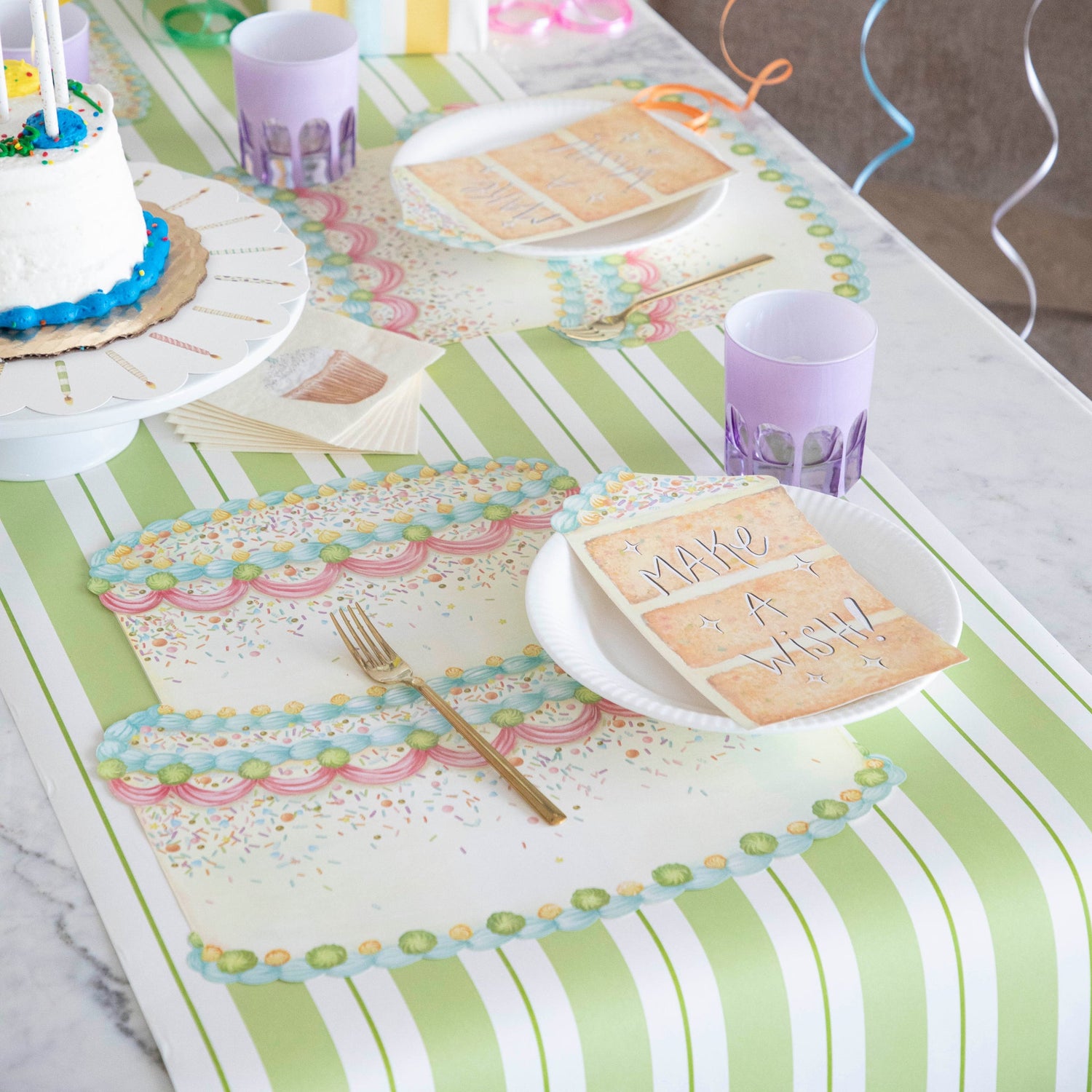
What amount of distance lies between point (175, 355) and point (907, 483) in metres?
0.52

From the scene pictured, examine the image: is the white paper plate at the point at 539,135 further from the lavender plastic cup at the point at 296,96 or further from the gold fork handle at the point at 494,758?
the gold fork handle at the point at 494,758

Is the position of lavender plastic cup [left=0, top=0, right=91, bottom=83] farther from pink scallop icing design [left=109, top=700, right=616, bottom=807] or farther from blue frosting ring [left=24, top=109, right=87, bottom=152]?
pink scallop icing design [left=109, top=700, right=616, bottom=807]

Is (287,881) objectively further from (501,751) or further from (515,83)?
(515,83)

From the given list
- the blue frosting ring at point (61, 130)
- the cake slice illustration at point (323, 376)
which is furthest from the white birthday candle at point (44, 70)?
the cake slice illustration at point (323, 376)

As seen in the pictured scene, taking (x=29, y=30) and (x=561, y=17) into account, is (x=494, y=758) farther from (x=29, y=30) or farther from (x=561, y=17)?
(x=561, y=17)

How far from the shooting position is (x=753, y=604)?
0.81 metres

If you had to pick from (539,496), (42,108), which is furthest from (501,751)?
(42,108)

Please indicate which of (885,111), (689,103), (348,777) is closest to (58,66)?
(348,777)

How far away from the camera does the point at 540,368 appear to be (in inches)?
43.3

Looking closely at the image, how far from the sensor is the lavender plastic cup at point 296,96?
1.27 meters

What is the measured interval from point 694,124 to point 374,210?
0.36 m

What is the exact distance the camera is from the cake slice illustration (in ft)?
3.43

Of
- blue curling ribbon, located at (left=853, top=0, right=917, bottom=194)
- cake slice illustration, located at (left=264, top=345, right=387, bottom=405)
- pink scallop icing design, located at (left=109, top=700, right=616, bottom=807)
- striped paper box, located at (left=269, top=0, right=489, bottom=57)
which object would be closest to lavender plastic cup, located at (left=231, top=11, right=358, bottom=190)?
striped paper box, located at (left=269, top=0, right=489, bottom=57)

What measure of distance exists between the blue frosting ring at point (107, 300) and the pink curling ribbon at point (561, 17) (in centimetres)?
83
